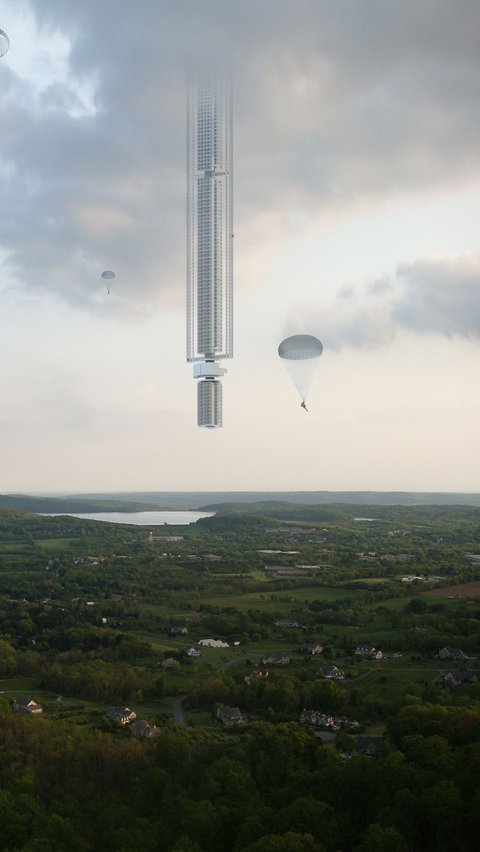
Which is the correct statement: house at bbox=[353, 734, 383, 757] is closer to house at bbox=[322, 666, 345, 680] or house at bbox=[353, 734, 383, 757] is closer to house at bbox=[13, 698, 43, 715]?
house at bbox=[322, 666, 345, 680]

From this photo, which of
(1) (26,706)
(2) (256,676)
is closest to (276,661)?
(2) (256,676)

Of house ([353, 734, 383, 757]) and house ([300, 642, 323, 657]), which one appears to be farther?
house ([300, 642, 323, 657])

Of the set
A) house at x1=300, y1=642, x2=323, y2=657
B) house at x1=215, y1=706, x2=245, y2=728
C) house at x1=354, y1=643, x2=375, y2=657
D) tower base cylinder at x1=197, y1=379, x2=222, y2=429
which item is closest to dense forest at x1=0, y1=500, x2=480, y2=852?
house at x1=215, y1=706, x2=245, y2=728

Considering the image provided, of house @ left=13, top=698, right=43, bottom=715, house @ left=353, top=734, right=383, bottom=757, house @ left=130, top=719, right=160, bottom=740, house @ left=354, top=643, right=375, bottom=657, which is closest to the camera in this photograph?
house @ left=353, top=734, right=383, bottom=757

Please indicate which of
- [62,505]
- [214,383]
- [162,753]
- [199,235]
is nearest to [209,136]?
[199,235]

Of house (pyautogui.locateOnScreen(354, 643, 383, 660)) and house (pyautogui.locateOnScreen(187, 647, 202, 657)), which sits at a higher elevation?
house (pyautogui.locateOnScreen(354, 643, 383, 660))

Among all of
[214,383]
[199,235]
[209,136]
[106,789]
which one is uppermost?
[209,136]

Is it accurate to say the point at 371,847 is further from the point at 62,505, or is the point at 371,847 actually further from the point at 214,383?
the point at 62,505
